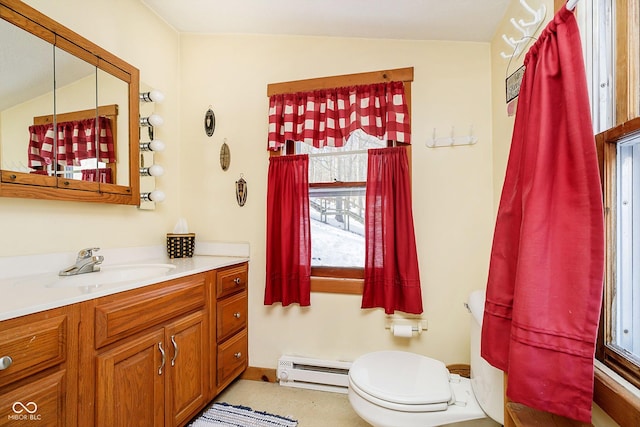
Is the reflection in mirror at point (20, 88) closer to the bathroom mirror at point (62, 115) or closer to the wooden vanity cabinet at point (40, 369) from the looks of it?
the bathroom mirror at point (62, 115)

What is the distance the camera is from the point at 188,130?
87.4 inches

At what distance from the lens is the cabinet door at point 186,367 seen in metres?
1.40

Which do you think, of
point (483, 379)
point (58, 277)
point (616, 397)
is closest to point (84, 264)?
point (58, 277)

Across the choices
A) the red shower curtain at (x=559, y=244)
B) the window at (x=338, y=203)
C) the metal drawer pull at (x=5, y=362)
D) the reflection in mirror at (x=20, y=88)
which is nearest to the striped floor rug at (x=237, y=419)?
the window at (x=338, y=203)

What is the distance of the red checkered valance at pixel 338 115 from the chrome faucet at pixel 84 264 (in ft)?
3.88

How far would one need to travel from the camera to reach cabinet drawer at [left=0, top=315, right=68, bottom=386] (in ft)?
2.68

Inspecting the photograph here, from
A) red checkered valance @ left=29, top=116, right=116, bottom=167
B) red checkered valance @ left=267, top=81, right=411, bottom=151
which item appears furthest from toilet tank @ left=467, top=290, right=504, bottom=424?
red checkered valance @ left=29, top=116, right=116, bottom=167

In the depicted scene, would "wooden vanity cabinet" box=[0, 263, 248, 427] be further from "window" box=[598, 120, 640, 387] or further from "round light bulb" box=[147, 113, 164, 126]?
"window" box=[598, 120, 640, 387]

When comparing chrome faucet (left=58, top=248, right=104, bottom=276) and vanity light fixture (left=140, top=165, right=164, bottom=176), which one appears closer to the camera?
chrome faucet (left=58, top=248, right=104, bottom=276)

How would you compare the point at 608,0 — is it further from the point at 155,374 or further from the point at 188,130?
the point at 188,130

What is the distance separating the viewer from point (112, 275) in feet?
4.99

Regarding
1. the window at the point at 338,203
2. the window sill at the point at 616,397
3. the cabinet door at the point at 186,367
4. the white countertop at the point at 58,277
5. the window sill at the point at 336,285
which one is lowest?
the cabinet door at the point at 186,367

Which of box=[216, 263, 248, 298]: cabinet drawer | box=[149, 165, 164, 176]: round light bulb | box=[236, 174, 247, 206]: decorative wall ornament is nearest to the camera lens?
box=[216, 263, 248, 298]: cabinet drawer

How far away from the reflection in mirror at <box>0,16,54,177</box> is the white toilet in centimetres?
176
